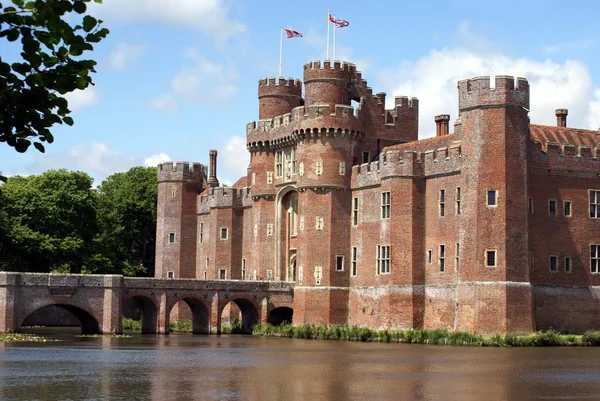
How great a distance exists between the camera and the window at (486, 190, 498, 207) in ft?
177

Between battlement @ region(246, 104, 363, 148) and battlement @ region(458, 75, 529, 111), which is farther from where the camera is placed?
battlement @ region(246, 104, 363, 148)

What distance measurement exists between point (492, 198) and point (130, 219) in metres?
43.5

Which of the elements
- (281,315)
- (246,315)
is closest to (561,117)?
(281,315)

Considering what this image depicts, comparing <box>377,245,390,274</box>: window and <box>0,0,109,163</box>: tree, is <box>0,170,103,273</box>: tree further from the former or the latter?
<box>0,0,109,163</box>: tree

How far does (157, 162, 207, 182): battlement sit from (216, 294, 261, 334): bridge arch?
13.8 meters

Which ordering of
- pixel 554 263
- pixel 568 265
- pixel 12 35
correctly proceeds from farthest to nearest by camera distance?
1. pixel 568 265
2. pixel 554 263
3. pixel 12 35

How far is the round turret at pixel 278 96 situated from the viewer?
73.3 metres

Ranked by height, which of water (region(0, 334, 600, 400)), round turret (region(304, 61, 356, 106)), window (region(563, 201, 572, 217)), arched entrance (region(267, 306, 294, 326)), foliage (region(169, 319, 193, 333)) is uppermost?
round turret (region(304, 61, 356, 106))

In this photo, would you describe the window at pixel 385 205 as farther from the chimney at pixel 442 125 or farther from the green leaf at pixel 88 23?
the green leaf at pixel 88 23

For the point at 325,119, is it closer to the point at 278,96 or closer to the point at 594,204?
the point at 278,96

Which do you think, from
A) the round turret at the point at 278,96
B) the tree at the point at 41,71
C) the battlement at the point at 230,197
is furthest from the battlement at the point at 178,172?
the tree at the point at 41,71

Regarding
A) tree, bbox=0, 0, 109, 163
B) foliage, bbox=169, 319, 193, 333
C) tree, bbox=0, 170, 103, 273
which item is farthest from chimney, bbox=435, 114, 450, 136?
tree, bbox=0, 0, 109, 163

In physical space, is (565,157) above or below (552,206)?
above

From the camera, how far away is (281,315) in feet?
236
